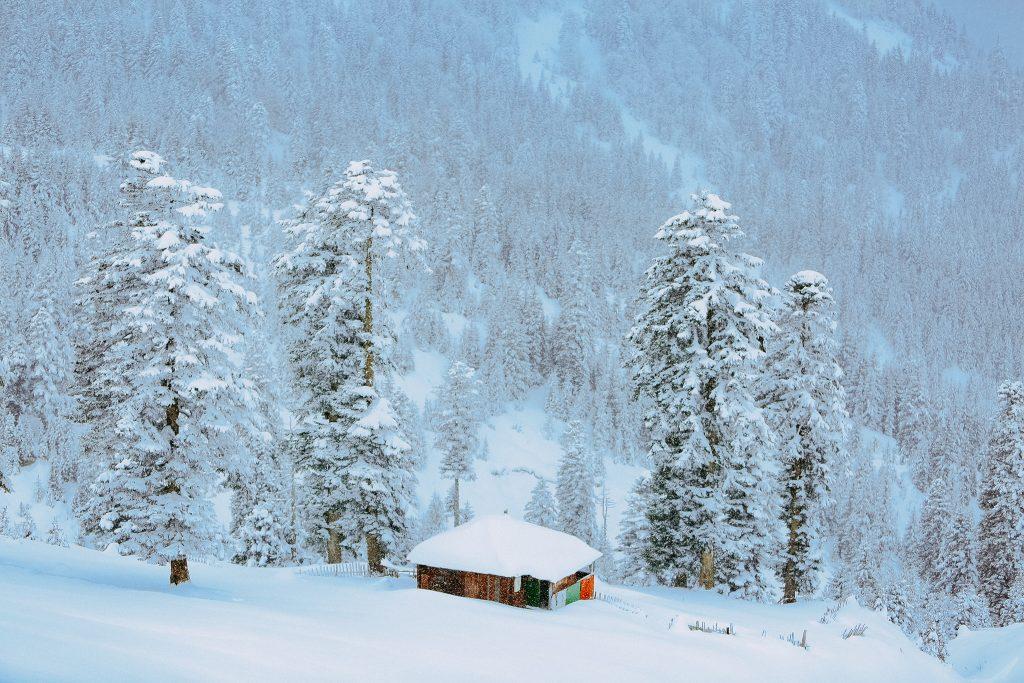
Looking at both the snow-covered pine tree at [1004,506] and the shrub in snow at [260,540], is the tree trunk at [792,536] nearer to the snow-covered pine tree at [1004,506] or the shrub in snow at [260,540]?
the snow-covered pine tree at [1004,506]

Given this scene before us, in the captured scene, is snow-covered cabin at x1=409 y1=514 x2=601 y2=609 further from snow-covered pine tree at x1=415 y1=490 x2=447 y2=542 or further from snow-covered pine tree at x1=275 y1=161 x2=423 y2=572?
snow-covered pine tree at x1=415 y1=490 x2=447 y2=542

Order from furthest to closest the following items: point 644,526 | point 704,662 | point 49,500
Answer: point 49,500 → point 644,526 → point 704,662

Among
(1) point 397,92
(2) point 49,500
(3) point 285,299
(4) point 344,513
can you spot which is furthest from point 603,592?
(1) point 397,92

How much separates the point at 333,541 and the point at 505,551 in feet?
20.6

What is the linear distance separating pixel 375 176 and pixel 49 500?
49.4 metres

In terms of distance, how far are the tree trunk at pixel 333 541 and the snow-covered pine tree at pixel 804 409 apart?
15.5 m

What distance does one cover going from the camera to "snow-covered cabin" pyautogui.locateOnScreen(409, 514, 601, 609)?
18859mm

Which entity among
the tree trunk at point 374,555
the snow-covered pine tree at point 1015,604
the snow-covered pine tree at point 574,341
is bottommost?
the snow-covered pine tree at point 1015,604

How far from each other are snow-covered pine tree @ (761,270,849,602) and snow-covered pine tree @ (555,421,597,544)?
21.3 m

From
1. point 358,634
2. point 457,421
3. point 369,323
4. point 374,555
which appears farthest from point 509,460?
point 358,634

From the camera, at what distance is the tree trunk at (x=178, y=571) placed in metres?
15.6

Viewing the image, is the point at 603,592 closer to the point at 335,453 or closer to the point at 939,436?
the point at 335,453

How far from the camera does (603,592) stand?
886 inches

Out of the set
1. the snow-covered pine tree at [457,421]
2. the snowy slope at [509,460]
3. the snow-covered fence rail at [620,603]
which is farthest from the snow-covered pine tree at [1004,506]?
the snowy slope at [509,460]
